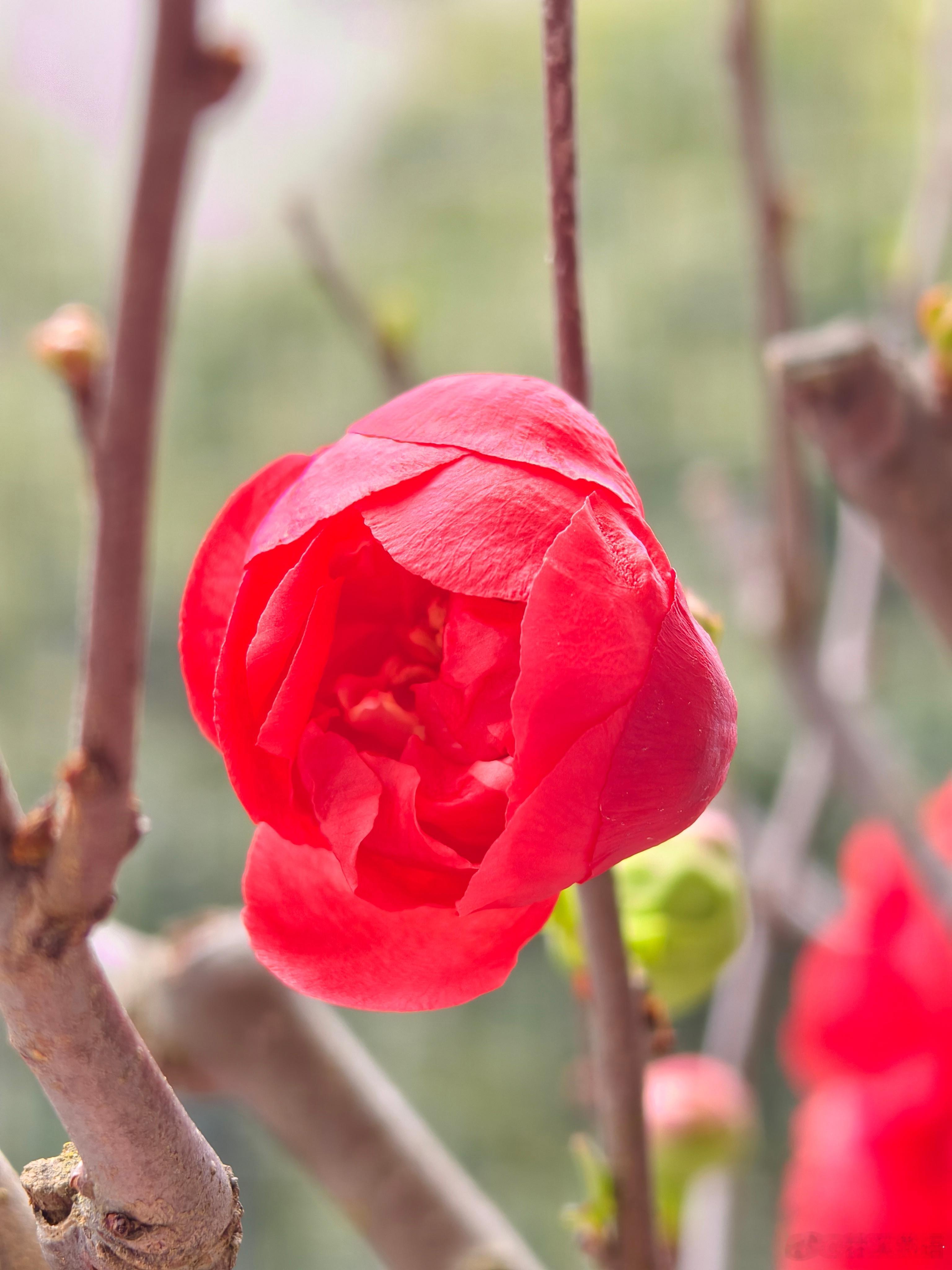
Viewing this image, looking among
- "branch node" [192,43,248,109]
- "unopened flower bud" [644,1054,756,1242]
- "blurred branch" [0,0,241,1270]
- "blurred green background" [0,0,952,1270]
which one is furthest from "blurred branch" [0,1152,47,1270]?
"blurred green background" [0,0,952,1270]

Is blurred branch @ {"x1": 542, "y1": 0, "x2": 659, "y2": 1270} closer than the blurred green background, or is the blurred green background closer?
blurred branch @ {"x1": 542, "y1": 0, "x2": 659, "y2": 1270}

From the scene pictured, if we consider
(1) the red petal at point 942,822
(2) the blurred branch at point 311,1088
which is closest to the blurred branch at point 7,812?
(2) the blurred branch at point 311,1088

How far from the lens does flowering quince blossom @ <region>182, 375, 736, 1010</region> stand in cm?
10

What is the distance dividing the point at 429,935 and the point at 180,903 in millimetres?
1094

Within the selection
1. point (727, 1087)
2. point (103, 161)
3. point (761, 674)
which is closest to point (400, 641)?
point (727, 1087)

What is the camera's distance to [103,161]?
1.34 m

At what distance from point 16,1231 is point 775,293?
303 mm

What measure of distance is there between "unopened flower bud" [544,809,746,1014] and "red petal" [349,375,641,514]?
9 centimetres

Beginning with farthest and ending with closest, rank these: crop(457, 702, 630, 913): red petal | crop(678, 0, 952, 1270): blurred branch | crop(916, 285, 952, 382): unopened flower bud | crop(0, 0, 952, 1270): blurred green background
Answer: crop(0, 0, 952, 1270): blurred green background < crop(678, 0, 952, 1270): blurred branch < crop(916, 285, 952, 382): unopened flower bud < crop(457, 702, 630, 913): red petal

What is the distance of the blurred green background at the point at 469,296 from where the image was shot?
121 cm

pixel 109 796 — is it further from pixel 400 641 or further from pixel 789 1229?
pixel 789 1229

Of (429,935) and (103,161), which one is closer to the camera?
(429,935)

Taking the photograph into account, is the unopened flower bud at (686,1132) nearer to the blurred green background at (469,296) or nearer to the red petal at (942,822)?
the red petal at (942,822)

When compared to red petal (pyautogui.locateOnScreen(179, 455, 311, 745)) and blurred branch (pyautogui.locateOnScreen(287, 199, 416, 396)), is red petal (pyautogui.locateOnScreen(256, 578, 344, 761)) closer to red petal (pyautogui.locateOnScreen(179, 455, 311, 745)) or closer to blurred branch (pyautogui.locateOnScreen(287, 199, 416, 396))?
red petal (pyautogui.locateOnScreen(179, 455, 311, 745))
